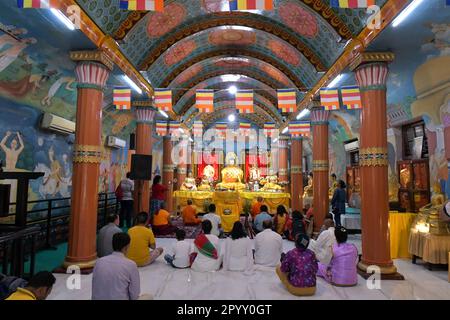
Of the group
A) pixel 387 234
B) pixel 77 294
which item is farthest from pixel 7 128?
pixel 387 234

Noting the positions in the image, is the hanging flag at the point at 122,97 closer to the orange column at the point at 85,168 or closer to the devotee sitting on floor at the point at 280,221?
the orange column at the point at 85,168

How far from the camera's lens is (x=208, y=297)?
4879mm

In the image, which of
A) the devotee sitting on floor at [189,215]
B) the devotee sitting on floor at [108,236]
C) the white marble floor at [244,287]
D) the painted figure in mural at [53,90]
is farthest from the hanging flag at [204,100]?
the white marble floor at [244,287]

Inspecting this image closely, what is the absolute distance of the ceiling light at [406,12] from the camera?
15.8 feet

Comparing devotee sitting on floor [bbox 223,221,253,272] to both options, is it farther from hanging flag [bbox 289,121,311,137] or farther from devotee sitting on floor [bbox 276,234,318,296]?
hanging flag [bbox 289,121,311,137]

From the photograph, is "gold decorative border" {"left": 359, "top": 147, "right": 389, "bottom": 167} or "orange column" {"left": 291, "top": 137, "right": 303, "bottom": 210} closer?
"gold decorative border" {"left": 359, "top": 147, "right": 389, "bottom": 167}

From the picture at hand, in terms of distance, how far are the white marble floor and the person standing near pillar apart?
0.64 meters

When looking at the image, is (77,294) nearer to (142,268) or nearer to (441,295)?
(142,268)

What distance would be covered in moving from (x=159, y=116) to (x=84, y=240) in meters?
8.84

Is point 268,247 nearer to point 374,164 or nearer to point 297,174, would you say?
point 374,164

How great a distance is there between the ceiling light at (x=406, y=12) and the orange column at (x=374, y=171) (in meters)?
1.16

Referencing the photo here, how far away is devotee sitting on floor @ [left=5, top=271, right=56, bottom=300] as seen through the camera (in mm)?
2752

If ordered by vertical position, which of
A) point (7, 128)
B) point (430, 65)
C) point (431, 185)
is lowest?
point (431, 185)

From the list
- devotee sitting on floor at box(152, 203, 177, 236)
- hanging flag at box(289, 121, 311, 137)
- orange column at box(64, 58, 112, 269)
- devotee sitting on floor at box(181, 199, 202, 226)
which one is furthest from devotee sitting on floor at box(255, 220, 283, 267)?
hanging flag at box(289, 121, 311, 137)
